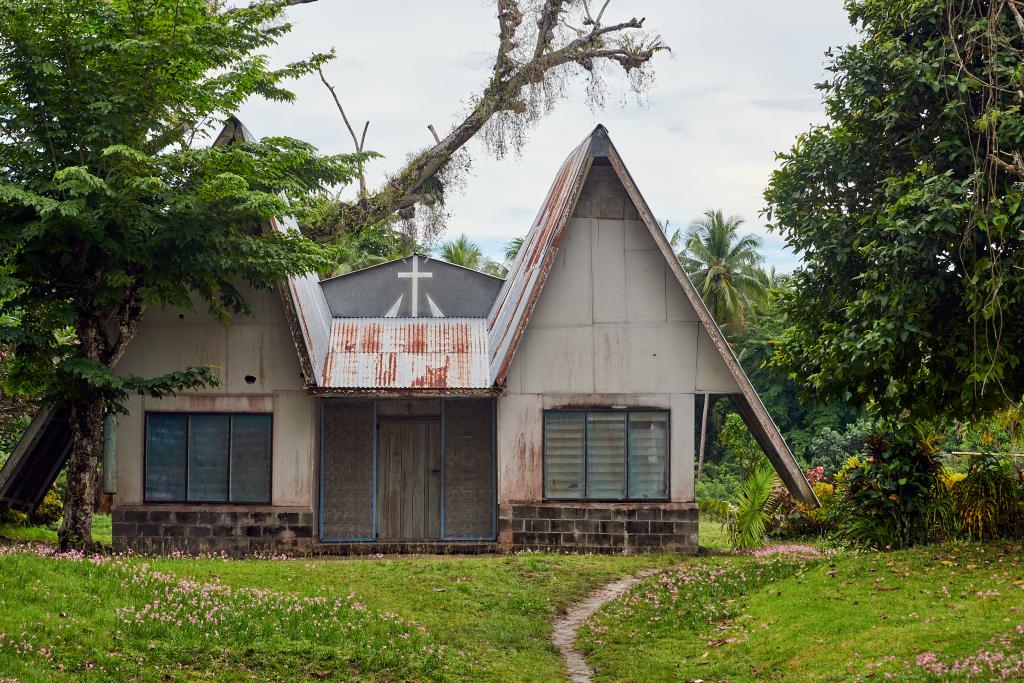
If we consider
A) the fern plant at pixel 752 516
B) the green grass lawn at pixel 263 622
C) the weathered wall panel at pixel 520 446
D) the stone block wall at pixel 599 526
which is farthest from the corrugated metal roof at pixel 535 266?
the fern plant at pixel 752 516

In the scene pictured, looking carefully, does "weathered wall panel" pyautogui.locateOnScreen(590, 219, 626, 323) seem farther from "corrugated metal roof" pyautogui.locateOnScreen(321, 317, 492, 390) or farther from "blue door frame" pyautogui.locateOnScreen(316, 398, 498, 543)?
"blue door frame" pyautogui.locateOnScreen(316, 398, 498, 543)

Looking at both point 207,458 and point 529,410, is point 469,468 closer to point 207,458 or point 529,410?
point 529,410

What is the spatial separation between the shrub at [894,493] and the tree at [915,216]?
1339 mm

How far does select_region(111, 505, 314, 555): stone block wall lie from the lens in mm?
20188

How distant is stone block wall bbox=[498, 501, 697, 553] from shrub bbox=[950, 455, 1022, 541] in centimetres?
486

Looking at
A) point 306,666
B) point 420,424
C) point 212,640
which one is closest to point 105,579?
point 212,640

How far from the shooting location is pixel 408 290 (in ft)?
84.1

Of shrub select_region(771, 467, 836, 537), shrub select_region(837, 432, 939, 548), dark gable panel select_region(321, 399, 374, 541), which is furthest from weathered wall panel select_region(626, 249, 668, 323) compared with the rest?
shrub select_region(771, 467, 836, 537)

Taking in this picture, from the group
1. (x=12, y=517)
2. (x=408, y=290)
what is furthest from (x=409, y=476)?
(x=12, y=517)

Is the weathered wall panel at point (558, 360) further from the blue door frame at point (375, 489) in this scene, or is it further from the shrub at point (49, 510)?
the shrub at point (49, 510)

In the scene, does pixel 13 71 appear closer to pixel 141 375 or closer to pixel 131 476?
pixel 141 375

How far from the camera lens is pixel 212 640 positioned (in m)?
12.1

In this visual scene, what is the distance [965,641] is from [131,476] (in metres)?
14.8

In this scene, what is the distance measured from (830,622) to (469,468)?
10.3 metres
